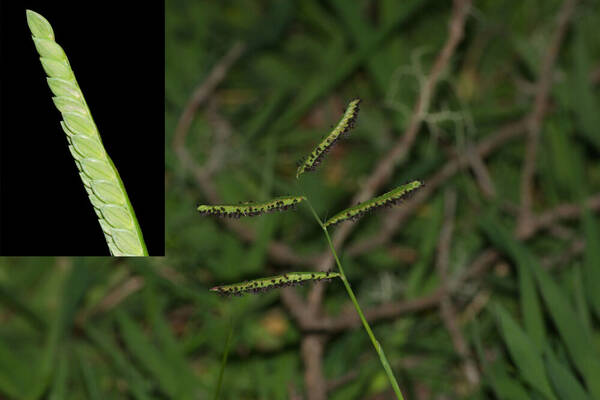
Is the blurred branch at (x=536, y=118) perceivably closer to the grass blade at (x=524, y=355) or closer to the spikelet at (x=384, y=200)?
the grass blade at (x=524, y=355)

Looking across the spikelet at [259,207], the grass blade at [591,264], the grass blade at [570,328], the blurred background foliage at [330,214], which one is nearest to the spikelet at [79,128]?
the spikelet at [259,207]

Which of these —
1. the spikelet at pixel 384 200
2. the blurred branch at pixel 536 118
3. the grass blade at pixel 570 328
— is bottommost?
the grass blade at pixel 570 328

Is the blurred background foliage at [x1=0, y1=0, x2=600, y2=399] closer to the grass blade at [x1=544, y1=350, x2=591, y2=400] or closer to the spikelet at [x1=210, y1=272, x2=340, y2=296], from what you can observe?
the grass blade at [x1=544, y1=350, x2=591, y2=400]

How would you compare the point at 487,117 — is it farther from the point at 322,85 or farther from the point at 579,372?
the point at 579,372

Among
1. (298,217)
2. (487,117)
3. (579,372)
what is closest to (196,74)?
(298,217)

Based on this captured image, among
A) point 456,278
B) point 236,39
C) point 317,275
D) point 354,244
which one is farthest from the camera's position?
point 236,39

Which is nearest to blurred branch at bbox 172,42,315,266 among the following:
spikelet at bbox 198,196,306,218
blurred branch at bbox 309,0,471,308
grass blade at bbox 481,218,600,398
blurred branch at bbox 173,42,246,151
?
blurred branch at bbox 173,42,246,151
